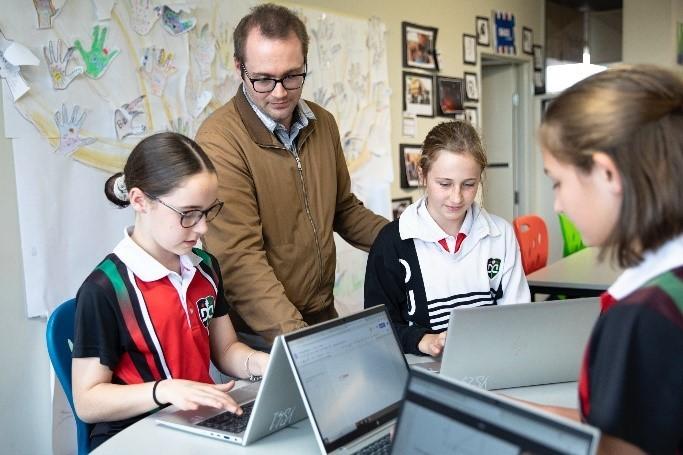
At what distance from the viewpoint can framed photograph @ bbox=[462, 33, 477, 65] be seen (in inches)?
190

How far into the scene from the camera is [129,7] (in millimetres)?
2541

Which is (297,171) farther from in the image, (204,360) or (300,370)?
(300,370)

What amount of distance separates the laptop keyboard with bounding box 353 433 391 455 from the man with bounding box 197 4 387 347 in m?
0.48

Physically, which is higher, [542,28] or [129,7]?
[542,28]

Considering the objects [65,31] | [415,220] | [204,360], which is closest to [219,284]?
[204,360]

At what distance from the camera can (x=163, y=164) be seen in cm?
152

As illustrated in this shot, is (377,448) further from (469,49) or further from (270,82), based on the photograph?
(469,49)

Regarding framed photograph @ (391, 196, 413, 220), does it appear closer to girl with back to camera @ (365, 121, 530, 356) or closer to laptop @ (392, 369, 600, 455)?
girl with back to camera @ (365, 121, 530, 356)

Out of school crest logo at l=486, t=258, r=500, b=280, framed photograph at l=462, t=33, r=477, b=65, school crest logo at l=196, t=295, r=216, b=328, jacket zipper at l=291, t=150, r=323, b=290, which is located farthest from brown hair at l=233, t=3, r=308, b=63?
framed photograph at l=462, t=33, r=477, b=65

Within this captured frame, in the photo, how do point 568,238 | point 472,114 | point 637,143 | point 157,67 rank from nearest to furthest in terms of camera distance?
1. point 637,143
2. point 157,67
3. point 568,238
4. point 472,114

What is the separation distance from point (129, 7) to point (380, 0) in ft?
5.98

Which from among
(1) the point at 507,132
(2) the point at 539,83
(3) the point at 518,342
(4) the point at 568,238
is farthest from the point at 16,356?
(2) the point at 539,83

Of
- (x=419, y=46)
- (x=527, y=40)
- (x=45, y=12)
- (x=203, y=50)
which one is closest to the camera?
(x=45, y=12)

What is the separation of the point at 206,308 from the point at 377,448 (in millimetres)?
604
